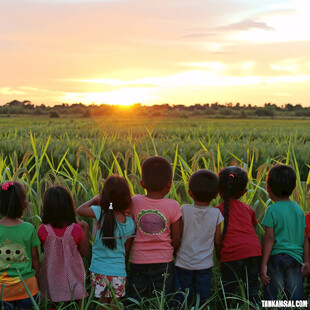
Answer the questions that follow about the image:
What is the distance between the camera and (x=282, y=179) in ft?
9.98

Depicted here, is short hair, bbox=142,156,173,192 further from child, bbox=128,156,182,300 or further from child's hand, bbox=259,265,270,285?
child's hand, bbox=259,265,270,285

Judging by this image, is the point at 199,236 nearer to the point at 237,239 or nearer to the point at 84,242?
the point at 237,239

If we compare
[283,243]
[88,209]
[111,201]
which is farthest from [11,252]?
[283,243]

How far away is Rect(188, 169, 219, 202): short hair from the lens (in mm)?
2939

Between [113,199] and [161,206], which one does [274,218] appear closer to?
[161,206]

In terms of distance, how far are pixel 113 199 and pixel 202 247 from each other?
710mm

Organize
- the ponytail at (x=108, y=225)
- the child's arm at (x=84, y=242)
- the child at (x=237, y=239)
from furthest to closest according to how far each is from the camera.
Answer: the child at (x=237, y=239)
the child's arm at (x=84, y=242)
the ponytail at (x=108, y=225)

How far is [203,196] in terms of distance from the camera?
2.96 m

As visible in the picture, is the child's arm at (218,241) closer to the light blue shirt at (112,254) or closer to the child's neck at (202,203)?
the child's neck at (202,203)

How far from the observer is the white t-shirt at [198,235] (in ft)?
9.80

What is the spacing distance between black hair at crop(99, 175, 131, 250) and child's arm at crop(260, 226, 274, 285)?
3.30 ft

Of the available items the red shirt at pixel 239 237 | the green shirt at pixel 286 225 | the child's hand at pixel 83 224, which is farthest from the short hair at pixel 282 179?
the child's hand at pixel 83 224

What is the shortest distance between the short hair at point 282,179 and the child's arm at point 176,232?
27.8 inches

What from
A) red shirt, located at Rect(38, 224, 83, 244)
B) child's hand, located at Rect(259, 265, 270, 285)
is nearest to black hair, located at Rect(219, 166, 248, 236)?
child's hand, located at Rect(259, 265, 270, 285)
